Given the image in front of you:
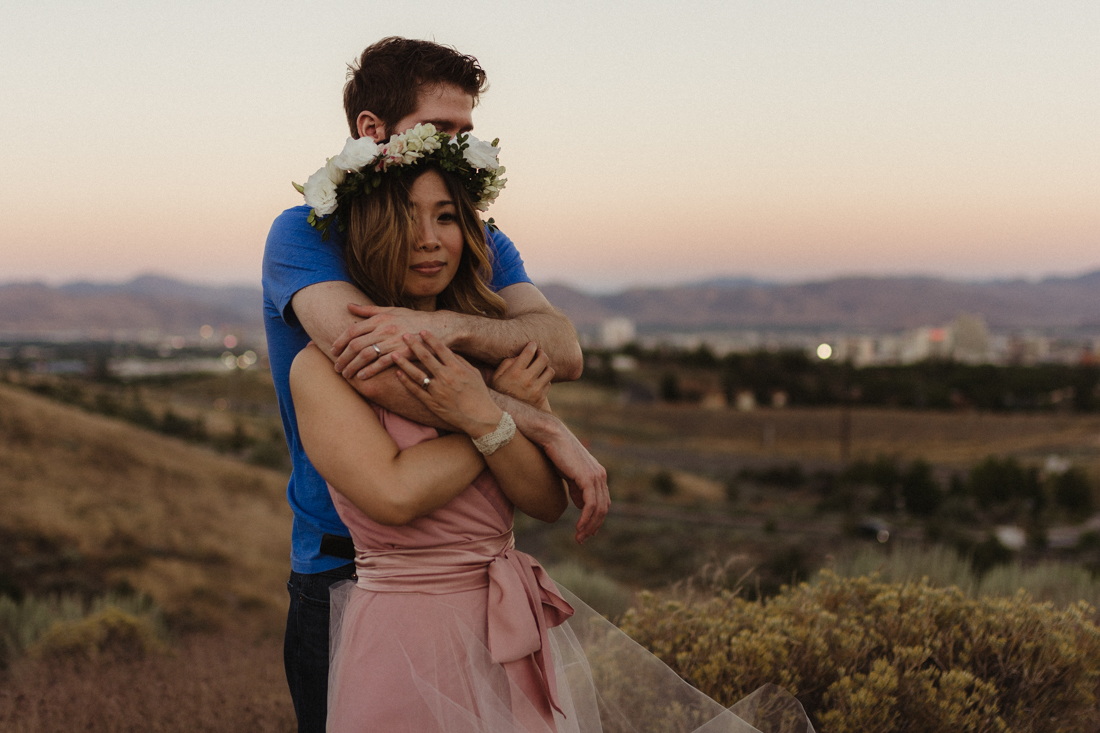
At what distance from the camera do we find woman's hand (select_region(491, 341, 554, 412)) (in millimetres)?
2232

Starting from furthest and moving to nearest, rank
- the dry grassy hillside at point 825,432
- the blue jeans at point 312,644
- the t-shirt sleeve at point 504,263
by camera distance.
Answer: the dry grassy hillside at point 825,432, the t-shirt sleeve at point 504,263, the blue jeans at point 312,644

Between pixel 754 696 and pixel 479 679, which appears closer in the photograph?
pixel 479 679

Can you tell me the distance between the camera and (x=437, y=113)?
2.48 meters

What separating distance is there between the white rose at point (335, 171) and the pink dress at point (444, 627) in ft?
1.99

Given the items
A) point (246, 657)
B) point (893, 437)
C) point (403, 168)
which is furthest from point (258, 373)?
point (403, 168)

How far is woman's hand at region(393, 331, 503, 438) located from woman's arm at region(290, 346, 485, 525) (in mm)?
74

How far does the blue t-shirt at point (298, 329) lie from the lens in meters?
2.22

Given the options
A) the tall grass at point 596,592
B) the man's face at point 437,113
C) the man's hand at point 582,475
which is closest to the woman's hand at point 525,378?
the man's hand at point 582,475

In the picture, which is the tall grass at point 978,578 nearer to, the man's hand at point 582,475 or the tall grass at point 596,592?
the tall grass at point 596,592

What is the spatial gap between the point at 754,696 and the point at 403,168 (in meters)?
2.05

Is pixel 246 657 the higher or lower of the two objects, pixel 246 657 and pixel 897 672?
the lower

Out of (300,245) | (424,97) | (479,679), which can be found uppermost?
(424,97)

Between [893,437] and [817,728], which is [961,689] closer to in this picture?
[817,728]

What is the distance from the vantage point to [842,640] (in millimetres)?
3766
